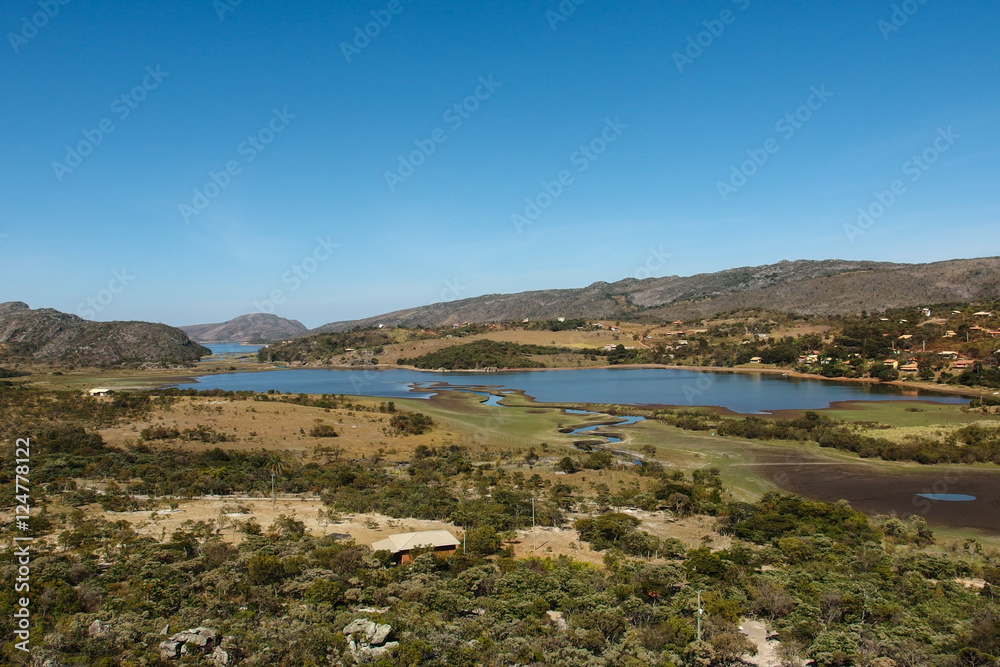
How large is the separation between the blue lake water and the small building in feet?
146

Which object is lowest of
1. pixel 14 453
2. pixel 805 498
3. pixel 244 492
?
pixel 805 498

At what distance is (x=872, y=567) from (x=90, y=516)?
26.2 metres

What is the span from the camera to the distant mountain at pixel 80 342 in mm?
128250

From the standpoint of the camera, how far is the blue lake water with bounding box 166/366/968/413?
64938mm

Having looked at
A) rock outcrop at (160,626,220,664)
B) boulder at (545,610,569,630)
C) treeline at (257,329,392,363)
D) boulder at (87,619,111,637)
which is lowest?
boulder at (545,610,569,630)

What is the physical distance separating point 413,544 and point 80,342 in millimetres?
152480

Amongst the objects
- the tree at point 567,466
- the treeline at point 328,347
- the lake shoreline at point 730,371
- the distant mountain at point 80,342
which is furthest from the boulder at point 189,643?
the distant mountain at point 80,342

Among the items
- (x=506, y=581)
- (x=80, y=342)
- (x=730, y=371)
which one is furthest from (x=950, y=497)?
(x=80, y=342)

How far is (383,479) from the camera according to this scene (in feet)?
104

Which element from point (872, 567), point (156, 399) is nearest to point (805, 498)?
point (872, 567)

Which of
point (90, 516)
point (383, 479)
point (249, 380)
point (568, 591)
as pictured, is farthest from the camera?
point (249, 380)

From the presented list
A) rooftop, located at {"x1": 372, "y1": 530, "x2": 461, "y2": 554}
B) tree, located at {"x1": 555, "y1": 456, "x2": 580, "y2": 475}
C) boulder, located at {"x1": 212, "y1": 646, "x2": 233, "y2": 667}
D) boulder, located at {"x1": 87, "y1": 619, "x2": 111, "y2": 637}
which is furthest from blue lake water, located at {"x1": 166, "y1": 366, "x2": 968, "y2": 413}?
boulder, located at {"x1": 87, "y1": 619, "x2": 111, "y2": 637}

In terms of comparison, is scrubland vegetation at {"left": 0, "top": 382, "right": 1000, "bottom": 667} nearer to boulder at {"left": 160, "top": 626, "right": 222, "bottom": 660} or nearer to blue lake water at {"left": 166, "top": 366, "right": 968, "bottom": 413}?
boulder at {"left": 160, "top": 626, "right": 222, "bottom": 660}

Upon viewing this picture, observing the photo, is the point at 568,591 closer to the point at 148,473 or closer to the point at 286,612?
the point at 286,612
